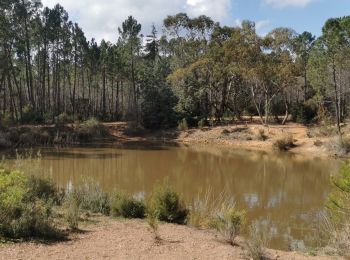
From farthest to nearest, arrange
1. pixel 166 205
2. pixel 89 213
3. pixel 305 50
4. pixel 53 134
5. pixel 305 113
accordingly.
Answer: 1. pixel 305 50
2. pixel 305 113
3. pixel 53 134
4. pixel 89 213
5. pixel 166 205

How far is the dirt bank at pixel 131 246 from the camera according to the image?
687 cm

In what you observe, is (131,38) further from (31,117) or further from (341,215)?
(341,215)

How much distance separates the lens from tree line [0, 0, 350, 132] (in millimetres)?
36000

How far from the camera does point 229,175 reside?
21.5 meters

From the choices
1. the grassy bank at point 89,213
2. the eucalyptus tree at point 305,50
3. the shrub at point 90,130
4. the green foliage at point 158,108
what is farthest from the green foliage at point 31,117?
the grassy bank at point 89,213

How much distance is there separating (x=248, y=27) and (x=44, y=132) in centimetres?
1926

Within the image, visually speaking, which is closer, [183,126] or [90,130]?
[90,130]

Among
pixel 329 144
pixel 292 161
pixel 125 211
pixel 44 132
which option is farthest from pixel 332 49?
pixel 125 211

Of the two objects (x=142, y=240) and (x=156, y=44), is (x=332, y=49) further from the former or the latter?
(x=156, y=44)

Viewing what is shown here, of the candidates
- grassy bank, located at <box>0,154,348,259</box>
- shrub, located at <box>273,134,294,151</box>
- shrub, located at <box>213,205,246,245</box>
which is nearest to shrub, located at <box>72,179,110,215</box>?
grassy bank, located at <box>0,154,348,259</box>

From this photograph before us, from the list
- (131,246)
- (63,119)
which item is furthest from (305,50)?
(131,246)

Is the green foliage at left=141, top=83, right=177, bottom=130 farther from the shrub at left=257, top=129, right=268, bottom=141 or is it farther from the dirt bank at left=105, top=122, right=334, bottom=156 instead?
the shrub at left=257, top=129, right=268, bottom=141

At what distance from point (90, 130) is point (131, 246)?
1205 inches

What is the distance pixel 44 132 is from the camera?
34375 mm
